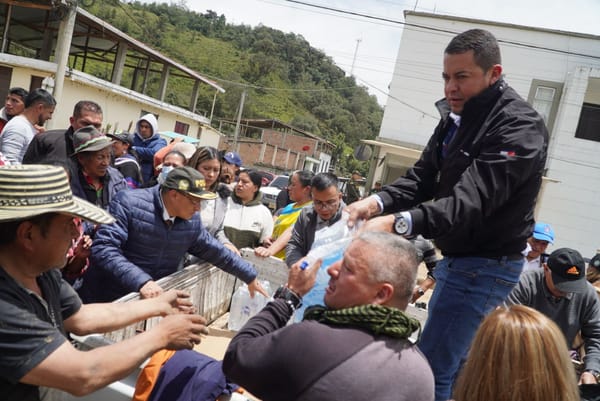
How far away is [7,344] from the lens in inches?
57.0

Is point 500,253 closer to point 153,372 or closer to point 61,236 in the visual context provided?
point 153,372

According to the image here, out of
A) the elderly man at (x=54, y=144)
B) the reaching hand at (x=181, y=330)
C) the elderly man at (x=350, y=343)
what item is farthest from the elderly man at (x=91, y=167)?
the elderly man at (x=350, y=343)

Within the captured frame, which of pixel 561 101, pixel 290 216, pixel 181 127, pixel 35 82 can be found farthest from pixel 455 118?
pixel 181 127

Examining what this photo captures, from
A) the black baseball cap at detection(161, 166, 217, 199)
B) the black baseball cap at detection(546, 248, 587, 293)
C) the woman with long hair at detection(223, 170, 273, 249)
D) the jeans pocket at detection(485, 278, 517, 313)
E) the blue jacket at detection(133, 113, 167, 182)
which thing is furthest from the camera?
the blue jacket at detection(133, 113, 167, 182)

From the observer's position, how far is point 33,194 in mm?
1573

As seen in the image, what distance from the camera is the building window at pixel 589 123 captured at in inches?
711

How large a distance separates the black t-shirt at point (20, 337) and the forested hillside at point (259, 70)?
49.1 metres

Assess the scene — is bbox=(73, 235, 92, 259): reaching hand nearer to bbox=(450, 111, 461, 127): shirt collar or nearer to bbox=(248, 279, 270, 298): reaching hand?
bbox=(248, 279, 270, 298): reaching hand

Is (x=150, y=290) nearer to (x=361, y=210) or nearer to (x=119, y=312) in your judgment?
(x=119, y=312)

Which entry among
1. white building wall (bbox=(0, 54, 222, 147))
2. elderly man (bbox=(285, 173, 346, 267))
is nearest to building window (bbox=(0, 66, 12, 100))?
white building wall (bbox=(0, 54, 222, 147))

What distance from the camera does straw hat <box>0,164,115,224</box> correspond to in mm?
1523

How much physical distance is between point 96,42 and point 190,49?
51309 mm

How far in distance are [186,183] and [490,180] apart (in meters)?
1.90

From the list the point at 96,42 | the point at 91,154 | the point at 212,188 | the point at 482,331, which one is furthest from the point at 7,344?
the point at 96,42
